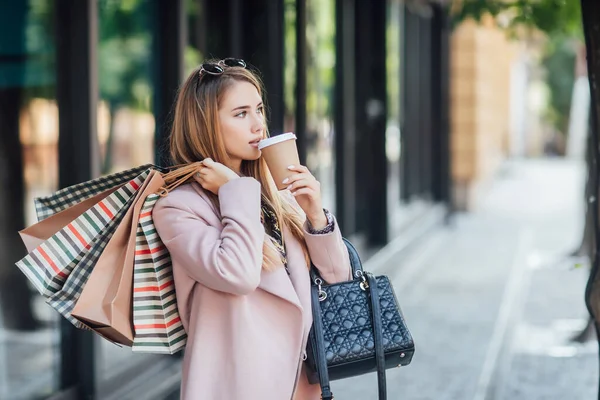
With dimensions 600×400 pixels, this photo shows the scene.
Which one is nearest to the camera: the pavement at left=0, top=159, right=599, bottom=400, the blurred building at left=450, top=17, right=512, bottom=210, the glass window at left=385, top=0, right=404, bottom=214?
the pavement at left=0, top=159, right=599, bottom=400

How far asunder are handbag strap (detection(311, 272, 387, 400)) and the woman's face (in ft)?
1.38

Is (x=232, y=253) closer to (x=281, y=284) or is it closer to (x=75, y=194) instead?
(x=281, y=284)

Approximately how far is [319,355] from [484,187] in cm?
1475

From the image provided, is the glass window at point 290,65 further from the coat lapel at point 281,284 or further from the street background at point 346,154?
the coat lapel at point 281,284

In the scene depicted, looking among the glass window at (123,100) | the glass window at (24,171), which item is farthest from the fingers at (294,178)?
the glass window at (123,100)

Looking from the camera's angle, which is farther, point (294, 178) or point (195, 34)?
point (195, 34)

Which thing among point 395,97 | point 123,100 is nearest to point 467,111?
point 395,97

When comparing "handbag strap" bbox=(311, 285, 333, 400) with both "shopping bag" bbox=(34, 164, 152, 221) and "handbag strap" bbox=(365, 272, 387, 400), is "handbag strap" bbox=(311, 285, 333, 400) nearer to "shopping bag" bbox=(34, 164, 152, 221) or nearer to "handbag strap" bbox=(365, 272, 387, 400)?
"handbag strap" bbox=(365, 272, 387, 400)

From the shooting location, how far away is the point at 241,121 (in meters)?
2.26

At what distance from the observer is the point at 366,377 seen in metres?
5.32

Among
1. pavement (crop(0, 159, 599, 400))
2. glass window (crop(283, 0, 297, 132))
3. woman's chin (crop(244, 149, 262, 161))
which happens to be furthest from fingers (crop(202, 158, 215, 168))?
glass window (crop(283, 0, 297, 132))

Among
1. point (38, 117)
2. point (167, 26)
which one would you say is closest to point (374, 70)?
point (167, 26)

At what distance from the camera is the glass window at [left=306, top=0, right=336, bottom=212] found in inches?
296

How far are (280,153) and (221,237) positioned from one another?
0.25 metres
